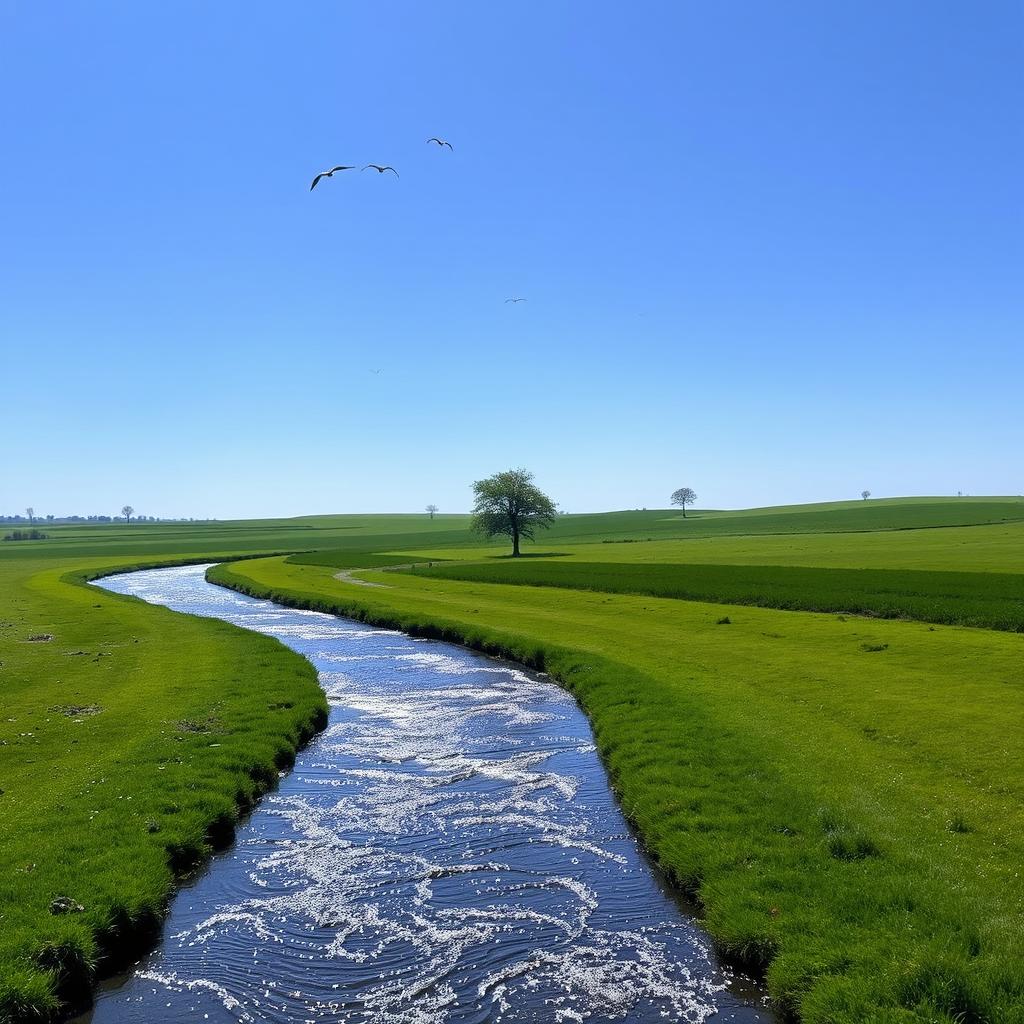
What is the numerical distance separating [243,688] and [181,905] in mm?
14476

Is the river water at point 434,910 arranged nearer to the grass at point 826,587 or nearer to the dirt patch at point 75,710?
the dirt patch at point 75,710

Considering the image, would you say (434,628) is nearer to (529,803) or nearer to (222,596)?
(529,803)

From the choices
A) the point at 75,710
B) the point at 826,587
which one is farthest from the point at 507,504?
the point at 75,710

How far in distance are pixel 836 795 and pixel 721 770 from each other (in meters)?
2.58

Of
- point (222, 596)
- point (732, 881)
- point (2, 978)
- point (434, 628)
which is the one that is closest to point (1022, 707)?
point (732, 881)

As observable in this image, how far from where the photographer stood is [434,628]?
4431cm

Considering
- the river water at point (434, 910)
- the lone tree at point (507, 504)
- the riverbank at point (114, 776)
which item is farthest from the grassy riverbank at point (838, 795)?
the lone tree at point (507, 504)

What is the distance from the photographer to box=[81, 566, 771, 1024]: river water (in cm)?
1060

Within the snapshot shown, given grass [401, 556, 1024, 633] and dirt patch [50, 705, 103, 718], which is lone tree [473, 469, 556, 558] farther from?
dirt patch [50, 705, 103, 718]

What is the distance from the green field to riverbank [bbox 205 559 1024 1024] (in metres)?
0.05

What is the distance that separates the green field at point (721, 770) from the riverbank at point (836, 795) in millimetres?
54

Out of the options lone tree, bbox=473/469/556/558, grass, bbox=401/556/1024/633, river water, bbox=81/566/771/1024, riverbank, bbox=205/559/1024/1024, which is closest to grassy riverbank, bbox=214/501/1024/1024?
riverbank, bbox=205/559/1024/1024

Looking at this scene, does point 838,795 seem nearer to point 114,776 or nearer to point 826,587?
point 114,776

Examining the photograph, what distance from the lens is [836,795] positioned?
50.9 feet
